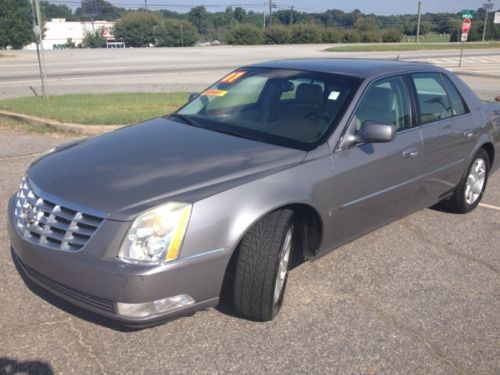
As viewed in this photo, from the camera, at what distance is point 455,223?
532 centimetres

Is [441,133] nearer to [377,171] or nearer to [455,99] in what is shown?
[455,99]

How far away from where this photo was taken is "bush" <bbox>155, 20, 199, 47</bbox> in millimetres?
68125

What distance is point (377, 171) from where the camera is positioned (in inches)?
158

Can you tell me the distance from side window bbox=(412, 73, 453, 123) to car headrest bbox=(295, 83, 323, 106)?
41.1 inches

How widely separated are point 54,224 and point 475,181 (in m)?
4.38

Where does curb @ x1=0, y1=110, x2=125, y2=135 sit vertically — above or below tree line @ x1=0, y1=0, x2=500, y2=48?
below

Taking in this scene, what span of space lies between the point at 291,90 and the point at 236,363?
230cm

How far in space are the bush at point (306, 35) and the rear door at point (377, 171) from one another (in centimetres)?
6013

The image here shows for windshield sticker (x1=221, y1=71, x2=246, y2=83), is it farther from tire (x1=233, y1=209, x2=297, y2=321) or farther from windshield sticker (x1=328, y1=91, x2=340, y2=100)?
tire (x1=233, y1=209, x2=297, y2=321)

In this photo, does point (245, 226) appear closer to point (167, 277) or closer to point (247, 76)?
point (167, 277)

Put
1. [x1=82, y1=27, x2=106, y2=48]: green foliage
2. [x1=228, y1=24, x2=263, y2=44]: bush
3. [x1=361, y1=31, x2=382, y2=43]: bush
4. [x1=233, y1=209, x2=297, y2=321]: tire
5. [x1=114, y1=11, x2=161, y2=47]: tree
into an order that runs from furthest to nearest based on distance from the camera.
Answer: [x1=82, y1=27, x2=106, y2=48]: green foliage < [x1=114, y1=11, x2=161, y2=47]: tree < [x1=228, y1=24, x2=263, y2=44]: bush < [x1=361, y1=31, x2=382, y2=43]: bush < [x1=233, y1=209, x2=297, y2=321]: tire

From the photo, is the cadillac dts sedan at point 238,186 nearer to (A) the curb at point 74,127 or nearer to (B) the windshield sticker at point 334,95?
(B) the windshield sticker at point 334,95

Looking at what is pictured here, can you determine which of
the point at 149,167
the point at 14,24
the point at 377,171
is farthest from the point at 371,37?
the point at 149,167

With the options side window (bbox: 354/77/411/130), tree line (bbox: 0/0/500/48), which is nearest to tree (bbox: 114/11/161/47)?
tree line (bbox: 0/0/500/48)
